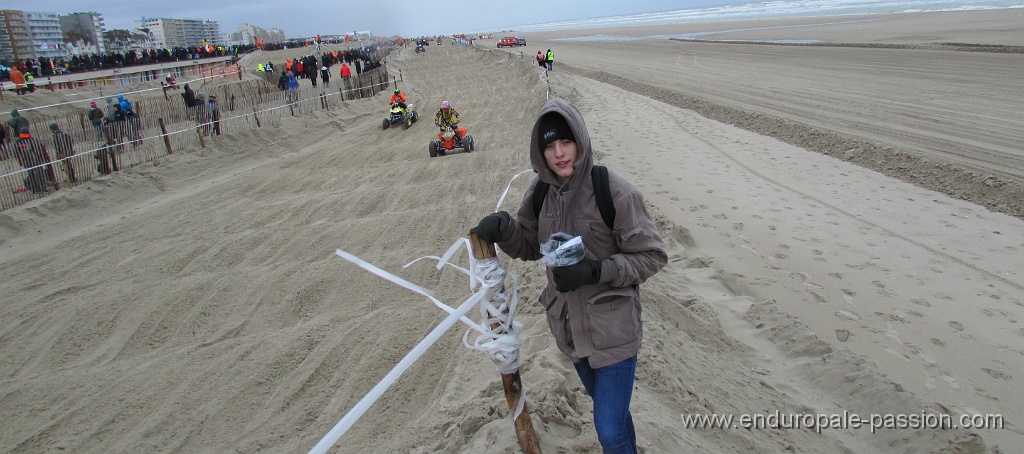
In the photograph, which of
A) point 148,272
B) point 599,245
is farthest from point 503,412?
point 148,272

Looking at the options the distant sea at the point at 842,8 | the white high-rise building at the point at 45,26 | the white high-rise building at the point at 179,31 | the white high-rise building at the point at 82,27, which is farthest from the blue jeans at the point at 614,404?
the white high-rise building at the point at 179,31

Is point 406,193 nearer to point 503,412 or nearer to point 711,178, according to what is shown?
point 711,178

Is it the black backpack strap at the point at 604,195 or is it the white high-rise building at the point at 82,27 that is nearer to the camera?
the black backpack strap at the point at 604,195

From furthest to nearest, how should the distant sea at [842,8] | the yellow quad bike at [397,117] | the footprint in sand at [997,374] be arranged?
1. the distant sea at [842,8]
2. the yellow quad bike at [397,117]
3. the footprint in sand at [997,374]

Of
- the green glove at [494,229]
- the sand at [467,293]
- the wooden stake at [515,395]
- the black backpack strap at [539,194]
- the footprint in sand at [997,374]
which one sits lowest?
the footprint in sand at [997,374]

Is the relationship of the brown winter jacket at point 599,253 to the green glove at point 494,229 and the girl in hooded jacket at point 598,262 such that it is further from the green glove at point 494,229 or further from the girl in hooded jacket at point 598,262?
the green glove at point 494,229

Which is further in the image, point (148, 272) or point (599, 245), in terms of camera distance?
point (148, 272)

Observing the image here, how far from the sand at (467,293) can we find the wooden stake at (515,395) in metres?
0.28

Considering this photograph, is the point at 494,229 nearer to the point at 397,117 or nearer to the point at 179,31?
the point at 397,117

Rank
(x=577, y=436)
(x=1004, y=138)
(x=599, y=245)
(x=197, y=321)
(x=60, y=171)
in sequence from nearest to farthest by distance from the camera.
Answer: (x=599, y=245) → (x=577, y=436) → (x=197, y=321) → (x=1004, y=138) → (x=60, y=171)

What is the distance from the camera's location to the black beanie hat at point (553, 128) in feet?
7.34

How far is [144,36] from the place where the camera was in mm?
110188

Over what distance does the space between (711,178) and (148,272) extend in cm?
750

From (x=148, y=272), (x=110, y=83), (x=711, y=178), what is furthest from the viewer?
(x=110, y=83)
